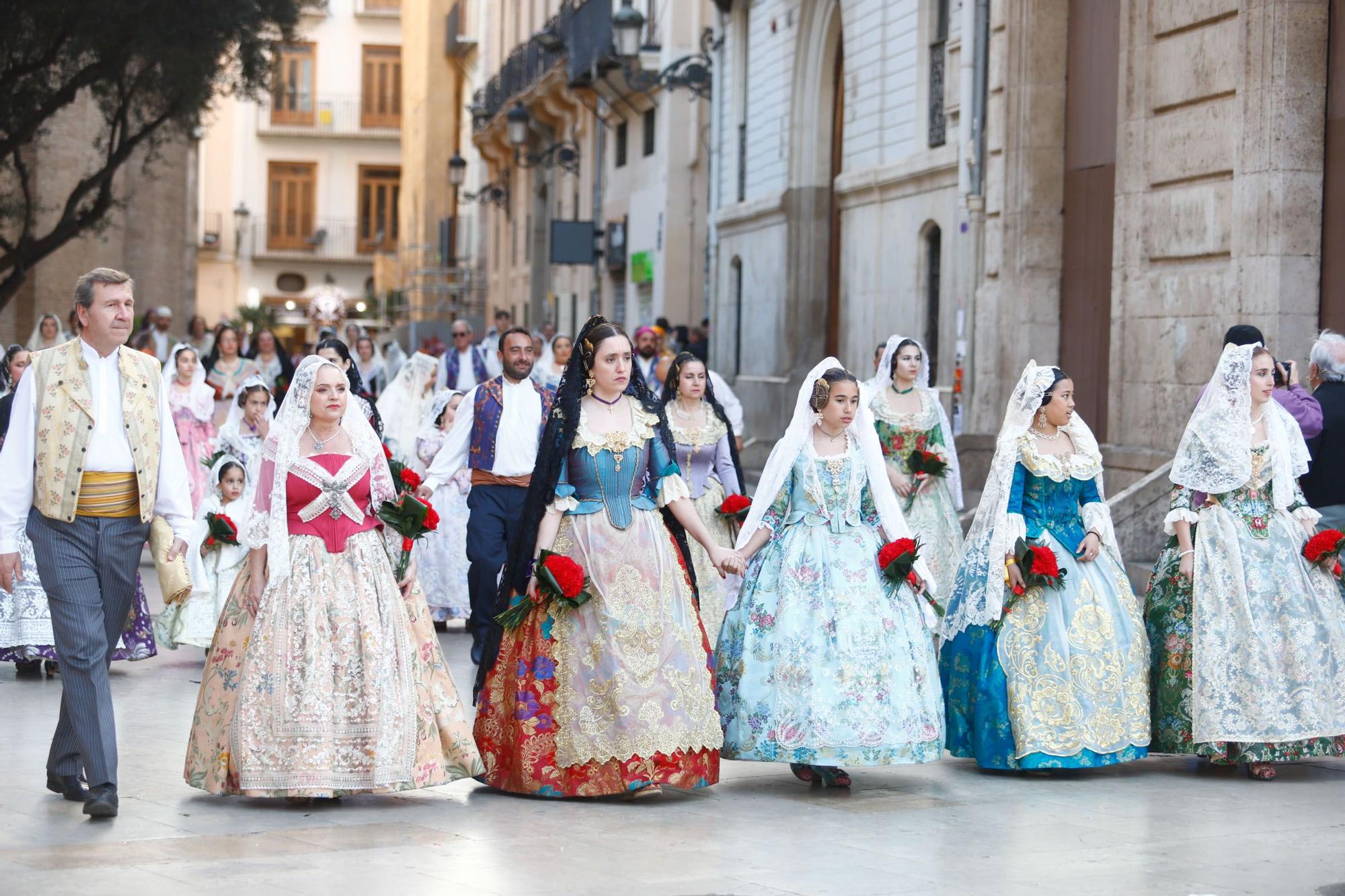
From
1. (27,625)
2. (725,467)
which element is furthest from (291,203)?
(725,467)

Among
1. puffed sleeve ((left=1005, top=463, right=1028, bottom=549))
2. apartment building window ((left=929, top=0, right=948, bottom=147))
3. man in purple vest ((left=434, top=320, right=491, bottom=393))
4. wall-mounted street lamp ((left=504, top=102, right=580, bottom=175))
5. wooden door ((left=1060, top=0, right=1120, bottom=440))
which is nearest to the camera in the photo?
puffed sleeve ((left=1005, top=463, right=1028, bottom=549))

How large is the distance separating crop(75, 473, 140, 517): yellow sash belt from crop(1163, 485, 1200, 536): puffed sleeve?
4361mm

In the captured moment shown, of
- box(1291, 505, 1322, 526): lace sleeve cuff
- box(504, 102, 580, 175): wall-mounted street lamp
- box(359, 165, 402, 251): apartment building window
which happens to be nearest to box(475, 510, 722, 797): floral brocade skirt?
box(1291, 505, 1322, 526): lace sleeve cuff

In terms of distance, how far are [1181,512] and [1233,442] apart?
0.38 metres

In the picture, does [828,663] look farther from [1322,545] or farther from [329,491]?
[1322,545]

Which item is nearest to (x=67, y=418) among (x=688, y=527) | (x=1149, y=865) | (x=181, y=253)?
(x=688, y=527)

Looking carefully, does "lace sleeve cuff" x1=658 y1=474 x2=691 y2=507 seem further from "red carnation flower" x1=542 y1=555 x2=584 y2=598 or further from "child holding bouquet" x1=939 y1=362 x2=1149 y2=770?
"child holding bouquet" x1=939 y1=362 x2=1149 y2=770

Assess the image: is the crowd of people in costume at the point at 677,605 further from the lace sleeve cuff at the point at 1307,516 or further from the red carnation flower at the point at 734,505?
the red carnation flower at the point at 734,505

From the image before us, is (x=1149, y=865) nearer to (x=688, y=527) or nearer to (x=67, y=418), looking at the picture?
(x=688, y=527)

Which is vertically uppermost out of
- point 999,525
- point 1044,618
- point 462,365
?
point 462,365

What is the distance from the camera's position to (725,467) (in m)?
11.2

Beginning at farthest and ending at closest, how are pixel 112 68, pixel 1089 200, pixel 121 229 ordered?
pixel 121 229 < pixel 112 68 < pixel 1089 200

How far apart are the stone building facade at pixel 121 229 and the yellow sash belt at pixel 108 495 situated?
64.1 feet

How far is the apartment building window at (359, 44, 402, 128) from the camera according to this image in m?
63.8
